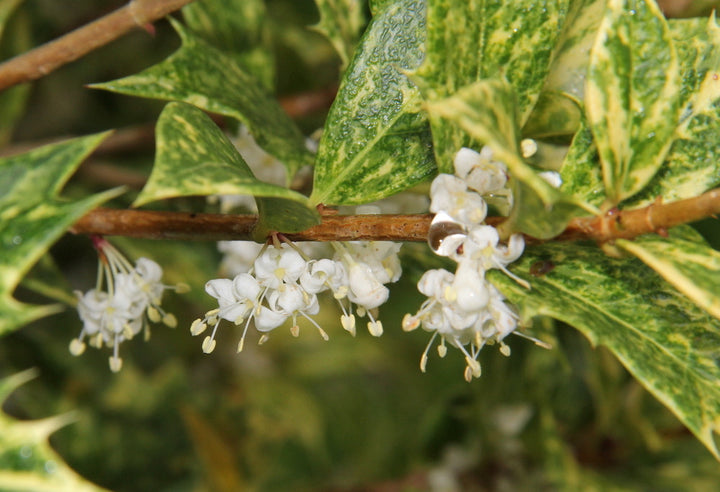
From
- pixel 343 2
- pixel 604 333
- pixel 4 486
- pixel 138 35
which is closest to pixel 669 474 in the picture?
pixel 604 333

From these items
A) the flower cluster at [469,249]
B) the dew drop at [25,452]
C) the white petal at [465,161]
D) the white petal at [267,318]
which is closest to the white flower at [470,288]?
the flower cluster at [469,249]

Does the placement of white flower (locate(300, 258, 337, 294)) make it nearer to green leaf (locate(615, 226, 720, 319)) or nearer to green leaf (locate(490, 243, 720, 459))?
green leaf (locate(490, 243, 720, 459))

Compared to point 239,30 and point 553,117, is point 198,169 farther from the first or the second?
point 239,30

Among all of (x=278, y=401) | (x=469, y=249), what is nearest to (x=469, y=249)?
(x=469, y=249)

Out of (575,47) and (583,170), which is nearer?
(583,170)

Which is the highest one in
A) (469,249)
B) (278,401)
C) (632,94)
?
(632,94)

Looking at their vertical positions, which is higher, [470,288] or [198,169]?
[198,169]

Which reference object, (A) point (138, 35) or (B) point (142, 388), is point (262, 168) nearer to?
(B) point (142, 388)

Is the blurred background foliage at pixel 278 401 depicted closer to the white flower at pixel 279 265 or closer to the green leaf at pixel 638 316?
the white flower at pixel 279 265
